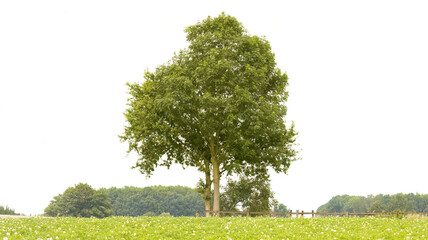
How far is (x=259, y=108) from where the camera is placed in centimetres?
3619

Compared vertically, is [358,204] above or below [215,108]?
below

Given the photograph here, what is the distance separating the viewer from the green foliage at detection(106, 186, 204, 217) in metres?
154

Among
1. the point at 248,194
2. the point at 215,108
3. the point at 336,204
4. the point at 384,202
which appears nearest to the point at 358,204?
the point at 384,202


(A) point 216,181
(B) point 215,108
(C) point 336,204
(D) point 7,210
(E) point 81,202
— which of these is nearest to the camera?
(B) point 215,108

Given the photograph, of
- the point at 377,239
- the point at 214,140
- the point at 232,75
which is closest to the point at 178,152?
the point at 214,140

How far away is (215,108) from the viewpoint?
117ft

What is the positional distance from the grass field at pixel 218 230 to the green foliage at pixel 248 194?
22.1 metres

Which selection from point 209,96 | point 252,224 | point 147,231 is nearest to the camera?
point 147,231

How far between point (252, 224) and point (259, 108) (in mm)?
13467

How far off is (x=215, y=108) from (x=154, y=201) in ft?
408

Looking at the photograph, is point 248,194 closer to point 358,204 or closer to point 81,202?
point 81,202

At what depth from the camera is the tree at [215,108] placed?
3597cm

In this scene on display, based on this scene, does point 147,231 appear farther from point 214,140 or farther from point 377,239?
point 214,140

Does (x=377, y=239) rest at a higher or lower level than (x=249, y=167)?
lower
